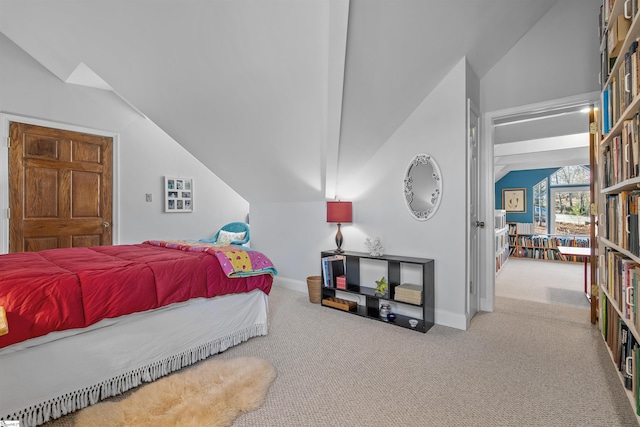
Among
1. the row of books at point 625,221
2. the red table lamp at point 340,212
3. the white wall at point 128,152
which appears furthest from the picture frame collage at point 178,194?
the row of books at point 625,221

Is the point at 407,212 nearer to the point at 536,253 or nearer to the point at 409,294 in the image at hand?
the point at 409,294

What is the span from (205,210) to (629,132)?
498 centimetres

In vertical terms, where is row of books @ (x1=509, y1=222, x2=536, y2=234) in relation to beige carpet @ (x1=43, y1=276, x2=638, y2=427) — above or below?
above

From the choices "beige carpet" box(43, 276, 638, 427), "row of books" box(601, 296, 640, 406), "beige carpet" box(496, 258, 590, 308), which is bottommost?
"beige carpet" box(496, 258, 590, 308)

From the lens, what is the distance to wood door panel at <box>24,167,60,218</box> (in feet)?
11.7

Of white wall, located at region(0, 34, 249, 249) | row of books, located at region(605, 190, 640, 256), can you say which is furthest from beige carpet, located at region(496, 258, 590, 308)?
white wall, located at region(0, 34, 249, 249)

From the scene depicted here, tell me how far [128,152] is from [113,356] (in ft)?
11.1

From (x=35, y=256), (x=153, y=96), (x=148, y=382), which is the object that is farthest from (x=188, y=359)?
(x=153, y=96)

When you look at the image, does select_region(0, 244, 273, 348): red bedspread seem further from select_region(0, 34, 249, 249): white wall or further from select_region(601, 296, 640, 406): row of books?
select_region(601, 296, 640, 406): row of books

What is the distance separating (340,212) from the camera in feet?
11.0

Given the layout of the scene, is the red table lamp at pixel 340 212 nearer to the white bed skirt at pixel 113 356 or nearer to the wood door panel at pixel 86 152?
the white bed skirt at pixel 113 356

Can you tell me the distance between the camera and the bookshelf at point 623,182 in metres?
1.48

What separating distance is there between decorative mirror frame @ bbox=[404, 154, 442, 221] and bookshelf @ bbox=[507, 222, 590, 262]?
5.03m

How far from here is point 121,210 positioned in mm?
4234
